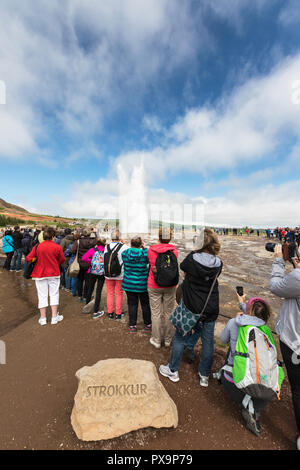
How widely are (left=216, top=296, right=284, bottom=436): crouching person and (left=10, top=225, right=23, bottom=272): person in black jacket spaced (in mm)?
10458

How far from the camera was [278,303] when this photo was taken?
6.68m

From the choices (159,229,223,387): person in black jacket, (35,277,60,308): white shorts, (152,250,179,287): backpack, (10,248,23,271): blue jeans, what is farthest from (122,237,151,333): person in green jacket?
(10,248,23,271): blue jeans

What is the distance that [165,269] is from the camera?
333cm

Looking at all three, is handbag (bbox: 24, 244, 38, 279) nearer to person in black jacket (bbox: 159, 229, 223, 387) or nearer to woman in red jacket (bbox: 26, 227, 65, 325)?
woman in red jacket (bbox: 26, 227, 65, 325)

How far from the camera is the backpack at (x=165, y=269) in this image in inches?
131

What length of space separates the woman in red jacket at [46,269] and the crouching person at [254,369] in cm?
392

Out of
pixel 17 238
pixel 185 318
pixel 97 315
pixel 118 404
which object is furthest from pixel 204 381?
pixel 17 238

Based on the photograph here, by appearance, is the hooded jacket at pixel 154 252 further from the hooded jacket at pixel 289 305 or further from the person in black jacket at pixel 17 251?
the person in black jacket at pixel 17 251

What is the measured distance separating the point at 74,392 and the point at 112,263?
7.41 feet

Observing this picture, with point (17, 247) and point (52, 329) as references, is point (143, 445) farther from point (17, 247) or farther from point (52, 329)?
point (17, 247)

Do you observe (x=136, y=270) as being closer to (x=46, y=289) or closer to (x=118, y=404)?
(x=118, y=404)

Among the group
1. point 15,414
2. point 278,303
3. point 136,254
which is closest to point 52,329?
point 15,414

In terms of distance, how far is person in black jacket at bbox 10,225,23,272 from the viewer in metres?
9.46
